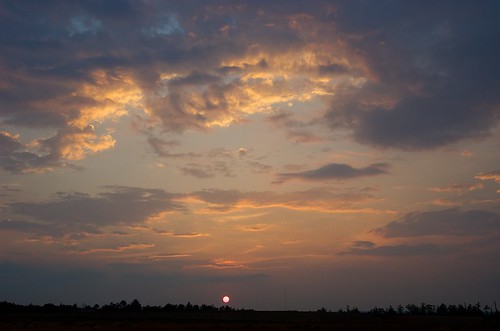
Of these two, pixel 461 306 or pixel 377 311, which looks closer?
pixel 377 311

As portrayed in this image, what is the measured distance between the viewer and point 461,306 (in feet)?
563

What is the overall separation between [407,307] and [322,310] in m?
32.0

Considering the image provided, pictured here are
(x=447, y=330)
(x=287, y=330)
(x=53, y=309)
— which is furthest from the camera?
(x=53, y=309)

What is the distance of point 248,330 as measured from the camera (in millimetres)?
71438

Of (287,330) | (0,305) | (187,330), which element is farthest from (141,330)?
(0,305)

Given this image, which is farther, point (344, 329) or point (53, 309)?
point (53, 309)

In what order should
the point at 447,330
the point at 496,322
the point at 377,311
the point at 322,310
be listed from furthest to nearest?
the point at 322,310
the point at 377,311
the point at 496,322
the point at 447,330

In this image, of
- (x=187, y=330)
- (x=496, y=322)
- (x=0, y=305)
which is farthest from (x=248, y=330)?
(x=0, y=305)

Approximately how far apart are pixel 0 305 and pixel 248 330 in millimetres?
164454

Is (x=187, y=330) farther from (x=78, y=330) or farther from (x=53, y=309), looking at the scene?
(x=53, y=309)

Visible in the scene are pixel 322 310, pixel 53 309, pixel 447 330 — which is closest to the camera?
pixel 447 330

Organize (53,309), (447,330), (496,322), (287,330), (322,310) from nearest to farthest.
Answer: (447,330)
(287,330)
(496,322)
(322,310)
(53,309)

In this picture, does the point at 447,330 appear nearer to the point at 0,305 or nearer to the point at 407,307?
the point at 407,307

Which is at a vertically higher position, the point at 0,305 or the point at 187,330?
the point at 0,305
